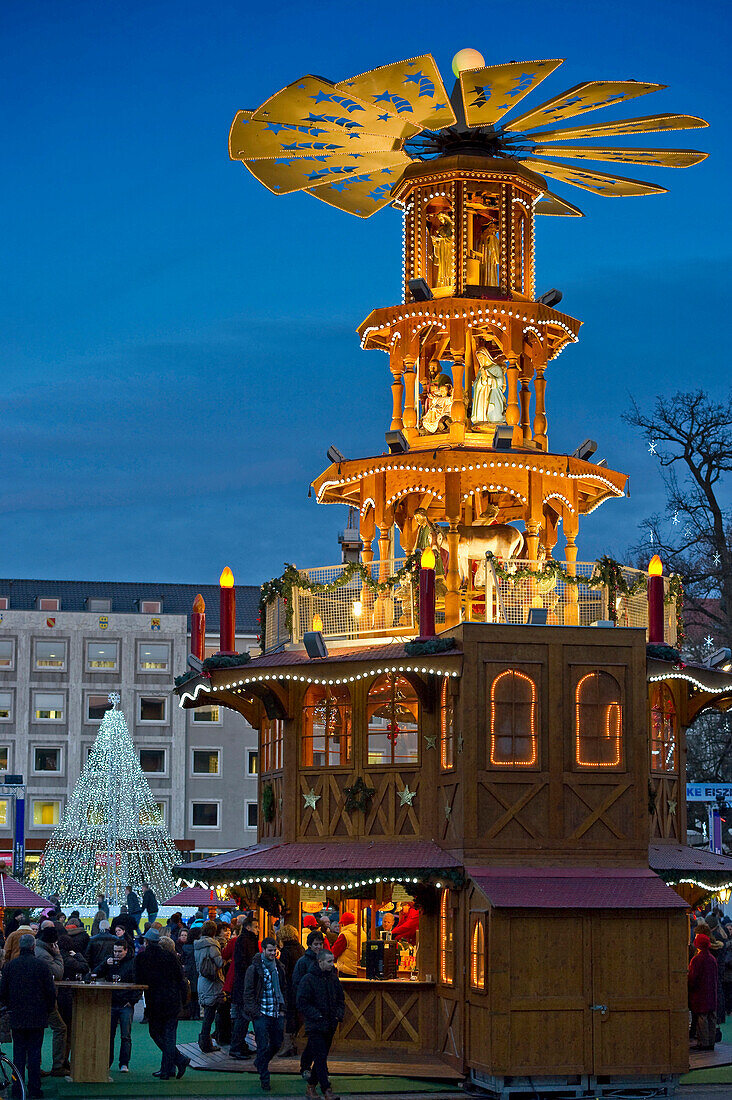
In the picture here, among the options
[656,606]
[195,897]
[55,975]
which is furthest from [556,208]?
[55,975]

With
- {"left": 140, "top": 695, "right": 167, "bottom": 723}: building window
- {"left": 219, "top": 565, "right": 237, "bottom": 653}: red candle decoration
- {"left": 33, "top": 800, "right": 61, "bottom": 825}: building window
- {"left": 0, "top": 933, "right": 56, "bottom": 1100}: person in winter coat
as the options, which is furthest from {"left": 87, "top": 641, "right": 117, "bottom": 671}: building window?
{"left": 0, "top": 933, "right": 56, "bottom": 1100}: person in winter coat

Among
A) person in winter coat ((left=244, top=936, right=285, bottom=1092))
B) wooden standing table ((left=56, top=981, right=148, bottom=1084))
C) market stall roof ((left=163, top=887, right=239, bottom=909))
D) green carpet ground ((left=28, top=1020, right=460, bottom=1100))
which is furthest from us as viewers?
market stall roof ((left=163, top=887, right=239, bottom=909))

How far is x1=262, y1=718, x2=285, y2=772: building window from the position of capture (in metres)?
26.9

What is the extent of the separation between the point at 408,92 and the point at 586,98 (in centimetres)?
290

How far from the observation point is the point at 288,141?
2775cm

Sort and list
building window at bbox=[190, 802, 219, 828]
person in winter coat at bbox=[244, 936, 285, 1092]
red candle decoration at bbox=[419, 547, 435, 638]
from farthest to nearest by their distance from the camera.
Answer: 1. building window at bbox=[190, 802, 219, 828]
2. red candle decoration at bbox=[419, 547, 435, 638]
3. person in winter coat at bbox=[244, 936, 285, 1092]

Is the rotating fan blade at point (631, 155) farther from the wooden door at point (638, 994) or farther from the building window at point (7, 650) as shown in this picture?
the building window at point (7, 650)

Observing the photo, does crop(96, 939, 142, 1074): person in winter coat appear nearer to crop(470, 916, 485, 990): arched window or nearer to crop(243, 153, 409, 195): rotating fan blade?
crop(470, 916, 485, 990): arched window

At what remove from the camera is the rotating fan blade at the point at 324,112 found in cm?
2625

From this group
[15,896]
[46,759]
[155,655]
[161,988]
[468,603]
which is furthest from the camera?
[155,655]

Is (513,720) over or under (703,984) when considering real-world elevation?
over

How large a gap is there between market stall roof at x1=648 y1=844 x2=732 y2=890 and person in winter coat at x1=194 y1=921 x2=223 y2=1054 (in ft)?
20.8

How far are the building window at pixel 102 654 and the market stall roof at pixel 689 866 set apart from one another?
56085 millimetres

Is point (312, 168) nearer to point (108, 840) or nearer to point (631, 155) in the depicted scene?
point (631, 155)
